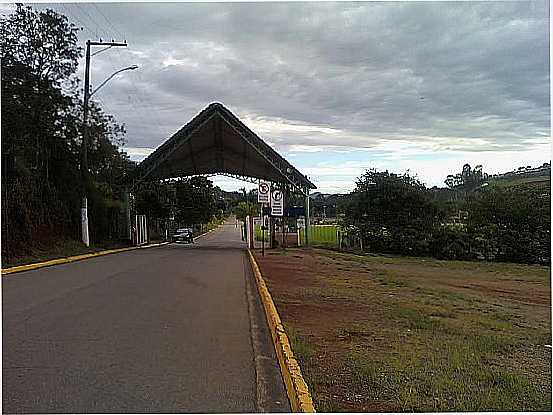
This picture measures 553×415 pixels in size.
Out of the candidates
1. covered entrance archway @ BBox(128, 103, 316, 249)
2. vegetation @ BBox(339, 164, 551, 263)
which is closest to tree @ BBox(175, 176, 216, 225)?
covered entrance archway @ BBox(128, 103, 316, 249)

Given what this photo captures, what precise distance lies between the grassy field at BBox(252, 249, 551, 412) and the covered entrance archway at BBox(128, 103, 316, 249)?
20852 millimetres

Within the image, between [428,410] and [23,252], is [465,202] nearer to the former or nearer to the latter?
[23,252]

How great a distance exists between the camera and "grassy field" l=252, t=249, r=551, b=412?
240 inches

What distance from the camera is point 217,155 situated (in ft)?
153

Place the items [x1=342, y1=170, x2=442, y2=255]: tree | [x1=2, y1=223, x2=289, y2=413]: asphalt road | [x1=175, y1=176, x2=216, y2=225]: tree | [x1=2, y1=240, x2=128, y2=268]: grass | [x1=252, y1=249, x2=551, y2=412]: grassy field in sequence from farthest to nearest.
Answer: [x1=175, y1=176, x2=216, y2=225]: tree → [x1=342, y1=170, x2=442, y2=255]: tree → [x1=2, y1=240, x2=128, y2=268]: grass → [x1=252, y1=249, x2=551, y2=412]: grassy field → [x1=2, y1=223, x2=289, y2=413]: asphalt road

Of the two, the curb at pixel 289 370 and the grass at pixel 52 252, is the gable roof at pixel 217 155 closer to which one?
the grass at pixel 52 252

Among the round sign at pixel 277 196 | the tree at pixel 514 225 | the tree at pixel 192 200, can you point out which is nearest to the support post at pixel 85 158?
the round sign at pixel 277 196

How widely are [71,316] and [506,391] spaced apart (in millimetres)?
6878

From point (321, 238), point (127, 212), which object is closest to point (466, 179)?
point (321, 238)

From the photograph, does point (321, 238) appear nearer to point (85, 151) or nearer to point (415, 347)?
point (85, 151)

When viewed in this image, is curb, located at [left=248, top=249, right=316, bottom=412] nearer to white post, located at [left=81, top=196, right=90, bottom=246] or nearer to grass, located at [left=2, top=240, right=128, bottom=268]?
grass, located at [left=2, top=240, right=128, bottom=268]

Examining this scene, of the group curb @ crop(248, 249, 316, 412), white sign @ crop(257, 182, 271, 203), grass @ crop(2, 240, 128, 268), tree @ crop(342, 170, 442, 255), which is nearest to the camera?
curb @ crop(248, 249, 316, 412)

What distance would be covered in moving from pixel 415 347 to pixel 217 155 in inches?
1532

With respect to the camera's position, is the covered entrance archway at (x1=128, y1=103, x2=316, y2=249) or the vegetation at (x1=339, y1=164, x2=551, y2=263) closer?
the covered entrance archway at (x1=128, y1=103, x2=316, y2=249)
